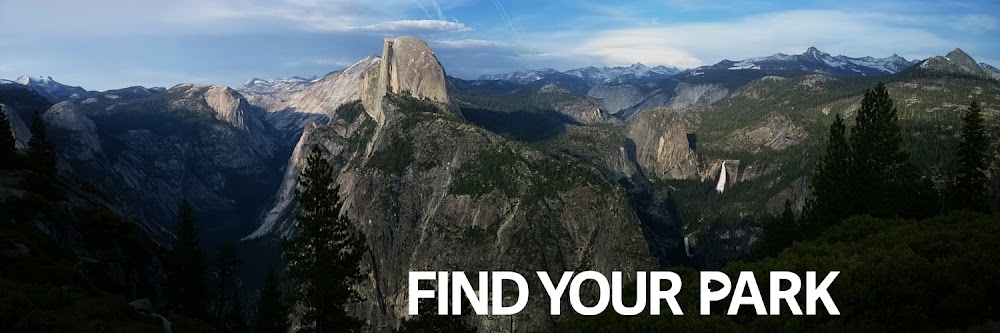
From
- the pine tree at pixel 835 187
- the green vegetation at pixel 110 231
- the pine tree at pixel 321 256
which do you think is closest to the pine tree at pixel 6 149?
the green vegetation at pixel 110 231

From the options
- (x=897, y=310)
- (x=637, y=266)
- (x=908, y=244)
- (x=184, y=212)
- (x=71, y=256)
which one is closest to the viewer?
(x=897, y=310)

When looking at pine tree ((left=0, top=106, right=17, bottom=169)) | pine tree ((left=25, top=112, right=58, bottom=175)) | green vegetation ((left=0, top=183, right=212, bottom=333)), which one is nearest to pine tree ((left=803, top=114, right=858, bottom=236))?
green vegetation ((left=0, top=183, right=212, bottom=333))

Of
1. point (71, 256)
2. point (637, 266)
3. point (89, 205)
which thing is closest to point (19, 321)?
point (71, 256)

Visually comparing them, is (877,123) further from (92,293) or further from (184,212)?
(184,212)

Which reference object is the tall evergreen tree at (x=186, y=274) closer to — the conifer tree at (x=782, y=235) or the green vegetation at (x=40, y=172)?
the green vegetation at (x=40, y=172)

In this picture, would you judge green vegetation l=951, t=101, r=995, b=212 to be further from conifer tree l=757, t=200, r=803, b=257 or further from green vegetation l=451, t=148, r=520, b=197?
green vegetation l=451, t=148, r=520, b=197

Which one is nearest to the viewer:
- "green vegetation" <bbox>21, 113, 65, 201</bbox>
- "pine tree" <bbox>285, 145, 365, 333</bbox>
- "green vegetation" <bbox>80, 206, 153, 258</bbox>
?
"pine tree" <bbox>285, 145, 365, 333</bbox>
